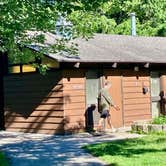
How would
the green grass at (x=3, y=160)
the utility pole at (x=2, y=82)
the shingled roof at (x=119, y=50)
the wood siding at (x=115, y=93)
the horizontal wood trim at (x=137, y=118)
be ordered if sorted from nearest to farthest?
the green grass at (x=3, y=160), the shingled roof at (x=119, y=50), the wood siding at (x=115, y=93), the horizontal wood trim at (x=137, y=118), the utility pole at (x=2, y=82)


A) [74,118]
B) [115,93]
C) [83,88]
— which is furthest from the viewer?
[115,93]

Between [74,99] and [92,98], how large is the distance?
1005 mm

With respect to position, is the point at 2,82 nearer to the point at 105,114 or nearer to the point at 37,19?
the point at 105,114

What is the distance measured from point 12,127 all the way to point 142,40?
811cm

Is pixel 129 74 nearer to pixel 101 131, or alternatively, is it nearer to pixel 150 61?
pixel 150 61

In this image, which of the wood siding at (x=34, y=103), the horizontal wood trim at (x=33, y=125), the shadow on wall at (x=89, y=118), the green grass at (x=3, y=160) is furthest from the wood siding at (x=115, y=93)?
the green grass at (x=3, y=160)

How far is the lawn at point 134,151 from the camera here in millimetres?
12256

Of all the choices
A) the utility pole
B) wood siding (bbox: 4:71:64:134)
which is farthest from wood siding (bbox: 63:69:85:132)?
the utility pole

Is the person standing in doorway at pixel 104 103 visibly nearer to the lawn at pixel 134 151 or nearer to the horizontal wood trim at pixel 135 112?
the lawn at pixel 134 151

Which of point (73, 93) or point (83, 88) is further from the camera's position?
point (83, 88)

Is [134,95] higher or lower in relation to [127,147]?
higher

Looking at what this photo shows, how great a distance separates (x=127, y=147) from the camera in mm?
14750

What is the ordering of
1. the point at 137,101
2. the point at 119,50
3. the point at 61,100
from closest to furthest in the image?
the point at 61,100, the point at 137,101, the point at 119,50

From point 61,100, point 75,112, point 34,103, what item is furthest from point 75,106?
point 34,103
